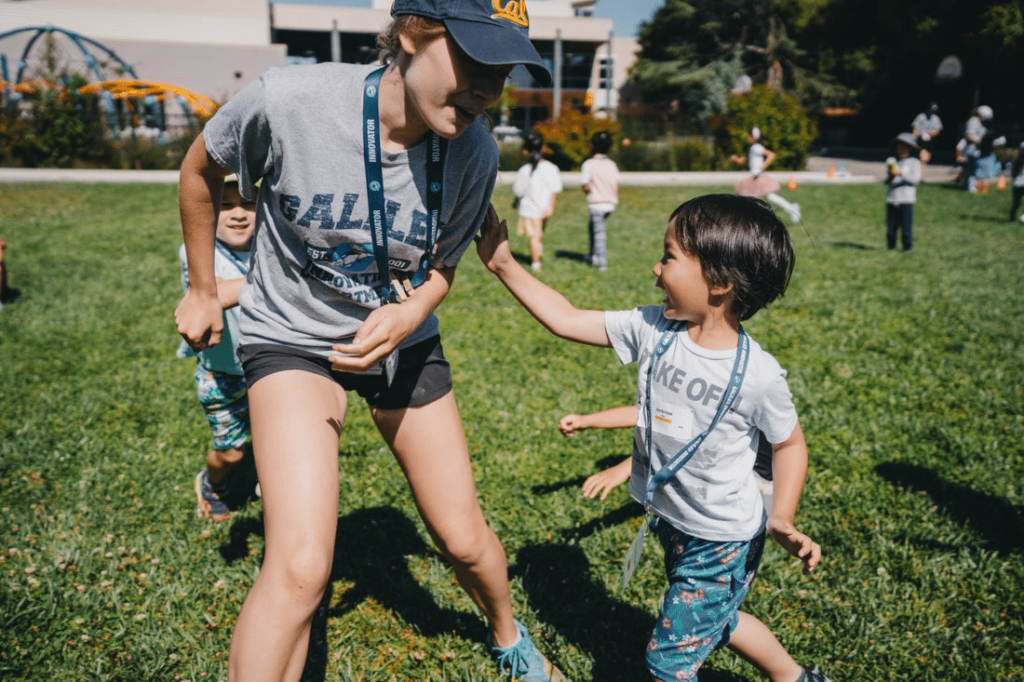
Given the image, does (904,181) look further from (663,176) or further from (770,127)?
(770,127)

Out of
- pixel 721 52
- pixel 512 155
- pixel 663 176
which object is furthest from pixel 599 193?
pixel 721 52

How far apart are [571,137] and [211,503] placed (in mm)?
22438

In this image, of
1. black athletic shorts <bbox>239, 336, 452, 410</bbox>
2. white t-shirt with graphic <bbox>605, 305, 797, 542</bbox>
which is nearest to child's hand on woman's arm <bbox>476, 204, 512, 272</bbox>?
black athletic shorts <bbox>239, 336, 452, 410</bbox>

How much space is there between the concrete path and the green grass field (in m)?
12.3

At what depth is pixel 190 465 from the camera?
4.25 m

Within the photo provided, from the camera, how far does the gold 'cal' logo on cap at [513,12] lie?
1.82 metres

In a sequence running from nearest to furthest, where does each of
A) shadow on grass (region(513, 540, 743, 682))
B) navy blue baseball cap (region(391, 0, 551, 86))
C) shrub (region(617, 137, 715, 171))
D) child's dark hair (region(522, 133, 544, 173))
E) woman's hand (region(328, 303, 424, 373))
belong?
navy blue baseball cap (region(391, 0, 551, 86)) < woman's hand (region(328, 303, 424, 373)) < shadow on grass (region(513, 540, 743, 682)) < child's dark hair (region(522, 133, 544, 173)) < shrub (region(617, 137, 715, 171))

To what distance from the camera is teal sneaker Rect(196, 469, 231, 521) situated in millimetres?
3701

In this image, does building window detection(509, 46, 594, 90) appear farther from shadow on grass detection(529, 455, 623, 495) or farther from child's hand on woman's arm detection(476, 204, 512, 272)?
child's hand on woman's arm detection(476, 204, 512, 272)

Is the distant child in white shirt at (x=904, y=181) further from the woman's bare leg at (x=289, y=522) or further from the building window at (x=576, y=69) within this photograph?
the building window at (x=576, y=69)

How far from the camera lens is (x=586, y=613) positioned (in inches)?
122

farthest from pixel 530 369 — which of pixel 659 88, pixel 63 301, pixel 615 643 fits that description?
pixel 659 88

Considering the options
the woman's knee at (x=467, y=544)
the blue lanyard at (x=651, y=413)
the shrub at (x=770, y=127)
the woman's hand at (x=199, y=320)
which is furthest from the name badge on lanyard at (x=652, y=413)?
the shrub at (x=770, y=127)

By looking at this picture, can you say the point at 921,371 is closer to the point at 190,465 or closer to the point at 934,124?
the point at 190,465
